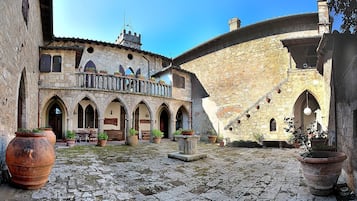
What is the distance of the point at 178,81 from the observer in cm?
1961

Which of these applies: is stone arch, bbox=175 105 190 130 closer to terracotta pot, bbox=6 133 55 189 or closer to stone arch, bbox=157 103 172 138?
stone arch, bbox=157 103 172 138

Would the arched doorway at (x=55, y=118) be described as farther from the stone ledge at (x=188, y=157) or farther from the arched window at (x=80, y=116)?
the stone ledge at (x=188, y=157)

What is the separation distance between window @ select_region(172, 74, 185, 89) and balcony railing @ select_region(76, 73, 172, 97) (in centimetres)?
84

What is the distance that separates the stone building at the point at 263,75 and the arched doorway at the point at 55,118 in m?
10.7

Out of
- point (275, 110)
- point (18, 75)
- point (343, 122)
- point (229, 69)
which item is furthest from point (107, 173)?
point (229, 69)

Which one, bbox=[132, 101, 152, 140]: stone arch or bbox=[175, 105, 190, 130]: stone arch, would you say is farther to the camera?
bbox=[175, 105, 190, 130]: stone arch

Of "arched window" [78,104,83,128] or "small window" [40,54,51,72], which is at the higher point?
"small window" [40,54,51,72]

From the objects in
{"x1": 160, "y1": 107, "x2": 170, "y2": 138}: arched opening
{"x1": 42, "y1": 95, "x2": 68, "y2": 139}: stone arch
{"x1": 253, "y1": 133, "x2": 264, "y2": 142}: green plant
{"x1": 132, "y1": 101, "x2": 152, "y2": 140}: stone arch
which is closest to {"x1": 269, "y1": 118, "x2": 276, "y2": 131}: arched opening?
{"x1": 253, "y1": 133, "x2": 264, "y2": 142}: green plant

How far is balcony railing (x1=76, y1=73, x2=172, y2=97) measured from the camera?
14716 mm

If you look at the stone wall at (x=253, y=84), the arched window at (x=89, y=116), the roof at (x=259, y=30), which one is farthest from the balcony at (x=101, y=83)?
the roof at (x=259, y=30)

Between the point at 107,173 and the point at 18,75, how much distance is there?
14.2 feet

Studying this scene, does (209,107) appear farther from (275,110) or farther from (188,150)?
(188,150)

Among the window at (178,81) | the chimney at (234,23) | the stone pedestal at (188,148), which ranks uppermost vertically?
Result: the chimney at (234,23)

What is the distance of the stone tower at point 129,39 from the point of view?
2985 centimetres
